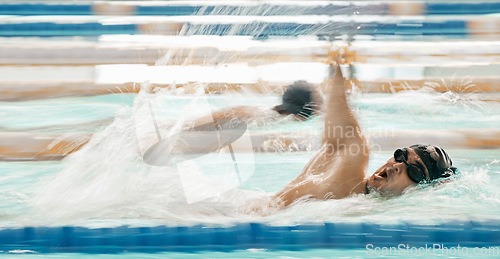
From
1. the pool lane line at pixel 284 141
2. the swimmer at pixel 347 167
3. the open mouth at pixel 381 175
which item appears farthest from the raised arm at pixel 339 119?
the pool lane line at pixel 284 141

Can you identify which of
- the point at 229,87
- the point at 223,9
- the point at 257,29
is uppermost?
the point at 223,9

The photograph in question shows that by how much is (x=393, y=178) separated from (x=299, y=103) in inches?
24.5

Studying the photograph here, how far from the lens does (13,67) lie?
130 inches

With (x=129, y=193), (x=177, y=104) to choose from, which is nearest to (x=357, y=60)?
(x=177, y=104)

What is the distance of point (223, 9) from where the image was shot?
377 centimetres

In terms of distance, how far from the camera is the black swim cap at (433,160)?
1.83 metres

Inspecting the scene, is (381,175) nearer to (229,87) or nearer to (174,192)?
(174,192)

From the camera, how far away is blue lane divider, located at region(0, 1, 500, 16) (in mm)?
3615

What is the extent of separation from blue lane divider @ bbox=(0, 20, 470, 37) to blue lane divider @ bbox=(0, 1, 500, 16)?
0.13 metres

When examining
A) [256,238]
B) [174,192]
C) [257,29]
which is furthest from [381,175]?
[257,29]

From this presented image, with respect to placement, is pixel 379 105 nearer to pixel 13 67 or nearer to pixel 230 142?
pixel 230 142
